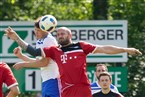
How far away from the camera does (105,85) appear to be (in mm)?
11703

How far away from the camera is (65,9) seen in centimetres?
2086

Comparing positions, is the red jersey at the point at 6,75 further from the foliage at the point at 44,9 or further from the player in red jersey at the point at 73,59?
the foliage at the point at 44,9

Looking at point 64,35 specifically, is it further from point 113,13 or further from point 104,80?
point 113,13

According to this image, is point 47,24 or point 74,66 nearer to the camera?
point 74,66

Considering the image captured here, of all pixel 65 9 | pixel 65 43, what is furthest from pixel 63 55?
pixel 65 9

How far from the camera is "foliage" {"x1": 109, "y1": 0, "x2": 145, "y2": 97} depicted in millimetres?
17141

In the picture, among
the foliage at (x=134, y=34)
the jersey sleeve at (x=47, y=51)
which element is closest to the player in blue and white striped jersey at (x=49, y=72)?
the jersey sleeve at (x=47, y=51)

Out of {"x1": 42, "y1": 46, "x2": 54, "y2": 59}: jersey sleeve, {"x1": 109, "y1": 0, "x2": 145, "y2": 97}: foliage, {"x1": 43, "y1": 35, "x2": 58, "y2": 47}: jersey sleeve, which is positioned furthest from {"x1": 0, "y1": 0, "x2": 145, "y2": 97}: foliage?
{"x1": 42, "y1": 46, "x2": 54, "y2": 59}: jersey sleeve

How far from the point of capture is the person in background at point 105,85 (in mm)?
11664

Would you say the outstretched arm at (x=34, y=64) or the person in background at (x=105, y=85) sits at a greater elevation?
the outstretched arm at (x=34, y=64)

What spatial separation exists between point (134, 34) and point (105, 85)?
5949mm

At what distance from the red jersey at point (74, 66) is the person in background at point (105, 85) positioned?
4.84ft

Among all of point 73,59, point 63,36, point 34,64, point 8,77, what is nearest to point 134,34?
point 34,64

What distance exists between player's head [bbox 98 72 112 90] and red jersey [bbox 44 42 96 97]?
4.81 feet
